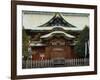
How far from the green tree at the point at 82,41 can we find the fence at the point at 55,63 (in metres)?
0.06

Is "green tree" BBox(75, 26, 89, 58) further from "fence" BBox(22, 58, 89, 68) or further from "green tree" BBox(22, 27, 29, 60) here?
"green tree" BBox(22, 27, 29, 60)

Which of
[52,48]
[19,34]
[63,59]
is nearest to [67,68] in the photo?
[63,59]

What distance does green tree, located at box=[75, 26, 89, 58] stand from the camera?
6.40 ft

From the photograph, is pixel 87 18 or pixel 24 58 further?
pixel 87 18

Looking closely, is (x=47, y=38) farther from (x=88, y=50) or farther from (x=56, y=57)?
(x=88, y=50)

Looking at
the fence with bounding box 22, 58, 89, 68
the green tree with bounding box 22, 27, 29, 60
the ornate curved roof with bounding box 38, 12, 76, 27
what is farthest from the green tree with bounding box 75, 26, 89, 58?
the green tree with bounding box 22, 27, 29, 60

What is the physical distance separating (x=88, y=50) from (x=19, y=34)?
0.68m

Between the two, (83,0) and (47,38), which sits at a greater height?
(83,0)

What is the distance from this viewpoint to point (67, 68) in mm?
1897

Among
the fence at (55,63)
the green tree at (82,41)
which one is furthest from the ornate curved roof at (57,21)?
the fence at (55,63)

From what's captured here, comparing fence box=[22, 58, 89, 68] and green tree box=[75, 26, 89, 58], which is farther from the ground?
green tree box=[75, 26, 89, 58]

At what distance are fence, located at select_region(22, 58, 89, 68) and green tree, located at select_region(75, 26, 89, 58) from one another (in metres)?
0.06

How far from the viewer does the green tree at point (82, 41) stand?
1.95 metres

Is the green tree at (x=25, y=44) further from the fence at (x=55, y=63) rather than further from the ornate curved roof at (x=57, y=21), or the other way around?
the ornate curved roof at (x=57, y=21)
